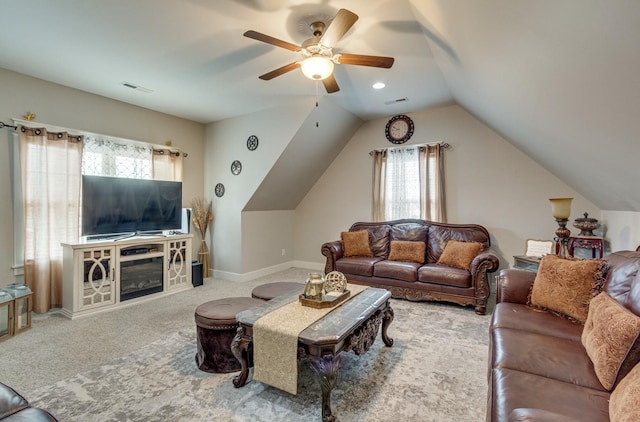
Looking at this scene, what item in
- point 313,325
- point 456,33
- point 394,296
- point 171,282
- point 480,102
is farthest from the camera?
point 171,282

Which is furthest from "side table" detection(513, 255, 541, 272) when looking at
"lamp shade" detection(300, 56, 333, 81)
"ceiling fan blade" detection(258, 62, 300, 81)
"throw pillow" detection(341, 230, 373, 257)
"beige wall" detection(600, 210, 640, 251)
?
"ceiling fan blade" detection(258, 62, 300, 81)

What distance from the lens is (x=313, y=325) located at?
192 cm

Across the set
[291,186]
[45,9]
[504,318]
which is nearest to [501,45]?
[504,318]

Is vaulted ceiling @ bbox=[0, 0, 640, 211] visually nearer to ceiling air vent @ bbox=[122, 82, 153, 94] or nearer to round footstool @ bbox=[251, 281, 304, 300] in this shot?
ceiling air vent @ bbox=[122, 82, 153, 94]

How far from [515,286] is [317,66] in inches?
96.3

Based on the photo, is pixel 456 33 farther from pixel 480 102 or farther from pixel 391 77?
pixel 480 102

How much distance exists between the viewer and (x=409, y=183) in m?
5.00

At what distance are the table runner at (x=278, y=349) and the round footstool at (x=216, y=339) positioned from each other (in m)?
0.38

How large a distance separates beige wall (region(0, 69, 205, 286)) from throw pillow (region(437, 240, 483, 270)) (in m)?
4.24

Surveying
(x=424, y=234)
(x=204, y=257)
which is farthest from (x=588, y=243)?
(x=204, y=257)

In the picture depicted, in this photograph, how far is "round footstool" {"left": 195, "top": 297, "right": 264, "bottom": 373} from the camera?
221cm

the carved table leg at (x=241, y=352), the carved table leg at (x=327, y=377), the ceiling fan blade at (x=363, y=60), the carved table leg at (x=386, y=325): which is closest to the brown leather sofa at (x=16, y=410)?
the carved table leg at (x=241, y=352)

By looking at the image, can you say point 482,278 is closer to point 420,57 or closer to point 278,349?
point 420,57

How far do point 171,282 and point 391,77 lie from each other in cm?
408
